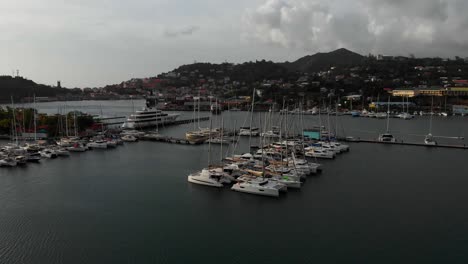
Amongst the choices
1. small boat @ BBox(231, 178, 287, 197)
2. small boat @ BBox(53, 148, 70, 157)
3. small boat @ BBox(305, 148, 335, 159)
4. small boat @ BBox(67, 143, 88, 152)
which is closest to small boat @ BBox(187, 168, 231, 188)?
small boat @ BBox(231, 178, 287, 197)

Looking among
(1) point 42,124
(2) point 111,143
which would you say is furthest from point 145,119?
(2) point 111,143

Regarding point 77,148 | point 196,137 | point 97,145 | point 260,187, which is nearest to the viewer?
point 260,187

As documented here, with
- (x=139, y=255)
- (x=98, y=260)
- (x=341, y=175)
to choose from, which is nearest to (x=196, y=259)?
(x=139, y=255)

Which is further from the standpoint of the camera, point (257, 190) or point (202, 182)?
point (202, 182)

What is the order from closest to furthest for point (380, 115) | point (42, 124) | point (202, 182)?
point (202, 182)
point (42, 124)
point (380, 115)

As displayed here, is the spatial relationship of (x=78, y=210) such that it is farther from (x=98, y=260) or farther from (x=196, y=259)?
(x=196, y=259)

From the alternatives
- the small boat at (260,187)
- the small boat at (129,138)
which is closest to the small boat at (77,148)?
the small boat at (129,138)

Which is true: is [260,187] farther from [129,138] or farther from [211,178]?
[129,138]

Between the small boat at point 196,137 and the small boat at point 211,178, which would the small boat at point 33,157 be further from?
the small boat at point 196,137

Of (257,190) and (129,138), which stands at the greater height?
(129,138)
